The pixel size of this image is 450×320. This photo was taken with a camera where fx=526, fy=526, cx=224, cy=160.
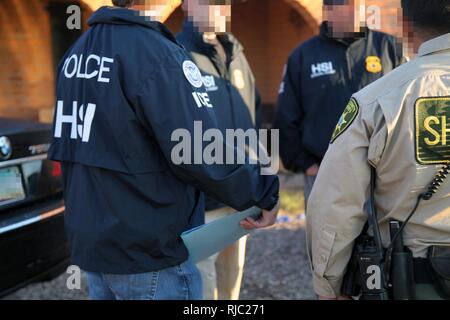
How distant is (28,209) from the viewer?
10.2ft

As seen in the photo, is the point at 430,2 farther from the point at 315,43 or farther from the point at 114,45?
the point at 315,43

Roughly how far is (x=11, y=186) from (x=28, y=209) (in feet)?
0.60

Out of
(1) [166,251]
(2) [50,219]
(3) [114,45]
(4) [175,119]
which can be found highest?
(3) [114,45]

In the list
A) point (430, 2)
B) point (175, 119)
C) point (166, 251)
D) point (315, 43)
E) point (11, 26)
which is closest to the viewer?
point (430, 2)

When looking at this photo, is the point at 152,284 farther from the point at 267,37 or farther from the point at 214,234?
the point at 267,37

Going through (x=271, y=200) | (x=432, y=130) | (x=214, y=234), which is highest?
(x=432, y=130)

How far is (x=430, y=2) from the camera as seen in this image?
173cm

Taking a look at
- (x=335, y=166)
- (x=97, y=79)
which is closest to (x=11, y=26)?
(x=97, y=79)

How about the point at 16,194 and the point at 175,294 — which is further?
the point at 16,194

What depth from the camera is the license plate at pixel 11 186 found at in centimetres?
293

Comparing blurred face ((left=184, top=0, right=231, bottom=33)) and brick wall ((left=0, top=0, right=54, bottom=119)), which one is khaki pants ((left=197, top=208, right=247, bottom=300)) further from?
brick wall ((left=0, top=0, right=54, bottom=119))

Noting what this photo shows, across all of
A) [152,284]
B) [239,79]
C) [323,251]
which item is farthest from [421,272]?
[239,79]

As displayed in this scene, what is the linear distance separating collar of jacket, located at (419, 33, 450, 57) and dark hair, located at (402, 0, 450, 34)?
27 millimetres

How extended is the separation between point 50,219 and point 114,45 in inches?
62.4
